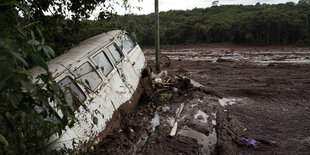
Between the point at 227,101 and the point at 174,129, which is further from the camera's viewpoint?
the point at 227,101

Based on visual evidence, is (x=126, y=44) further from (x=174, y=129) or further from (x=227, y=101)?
(x=227, y=101)

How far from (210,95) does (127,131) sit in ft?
11.7

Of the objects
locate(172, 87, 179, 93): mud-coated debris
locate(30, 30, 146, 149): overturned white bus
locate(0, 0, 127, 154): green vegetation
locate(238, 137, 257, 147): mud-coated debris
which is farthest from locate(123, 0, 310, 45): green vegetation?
locate(0, 0, 127, 154): green vegetation

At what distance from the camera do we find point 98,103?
10.8 feet

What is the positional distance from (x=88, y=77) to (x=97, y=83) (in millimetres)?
193

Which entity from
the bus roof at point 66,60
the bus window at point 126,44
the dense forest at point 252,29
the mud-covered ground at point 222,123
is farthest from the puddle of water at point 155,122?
the dense forest at point 252,29

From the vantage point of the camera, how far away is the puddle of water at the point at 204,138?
3.43 metres

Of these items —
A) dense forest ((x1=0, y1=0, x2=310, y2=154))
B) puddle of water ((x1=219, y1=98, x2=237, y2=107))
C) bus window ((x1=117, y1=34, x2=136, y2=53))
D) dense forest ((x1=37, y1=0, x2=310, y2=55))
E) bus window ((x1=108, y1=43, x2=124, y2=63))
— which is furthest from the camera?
dense forest ((x1=37, y1=0, x2=310, y2=55))

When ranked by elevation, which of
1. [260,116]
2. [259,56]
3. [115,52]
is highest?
[115,52]

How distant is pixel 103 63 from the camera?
158 inches

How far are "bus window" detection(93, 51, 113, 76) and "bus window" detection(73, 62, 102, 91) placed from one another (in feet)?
0.82

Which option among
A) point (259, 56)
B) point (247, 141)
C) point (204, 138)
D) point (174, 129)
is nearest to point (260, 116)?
point (247, 141)

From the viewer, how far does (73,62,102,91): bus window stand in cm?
327

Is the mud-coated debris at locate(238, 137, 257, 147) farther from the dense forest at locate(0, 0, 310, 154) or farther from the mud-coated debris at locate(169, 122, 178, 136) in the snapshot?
the dense forest at locate(0, 0, 310, 154)
